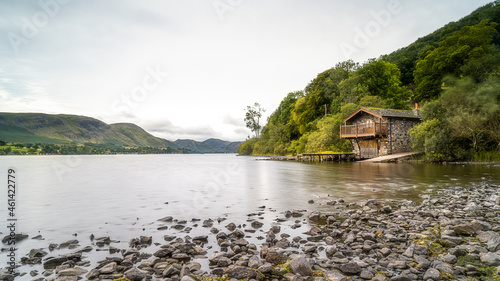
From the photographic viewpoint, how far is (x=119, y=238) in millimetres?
7219

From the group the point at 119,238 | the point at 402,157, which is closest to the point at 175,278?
the point at 119,238

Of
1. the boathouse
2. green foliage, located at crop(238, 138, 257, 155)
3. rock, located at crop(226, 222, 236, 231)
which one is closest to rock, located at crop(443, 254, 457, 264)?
rock, located at crop(226, 222, 236, 231)

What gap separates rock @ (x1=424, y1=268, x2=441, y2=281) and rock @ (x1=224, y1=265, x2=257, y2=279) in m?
Result: 2.76

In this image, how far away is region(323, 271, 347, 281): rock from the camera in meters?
4.37

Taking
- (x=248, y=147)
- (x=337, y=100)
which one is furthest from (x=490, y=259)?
(x=248, y=147)

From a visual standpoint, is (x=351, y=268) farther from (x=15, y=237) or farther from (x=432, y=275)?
(x=15, y=237)

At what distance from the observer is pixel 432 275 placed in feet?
14.3

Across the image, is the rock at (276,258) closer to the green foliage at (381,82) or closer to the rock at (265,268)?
the rock at (265,268)

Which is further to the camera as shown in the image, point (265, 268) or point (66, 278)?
point (265, 268)

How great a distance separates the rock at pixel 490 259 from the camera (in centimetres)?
472

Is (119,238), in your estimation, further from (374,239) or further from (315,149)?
(315,149)

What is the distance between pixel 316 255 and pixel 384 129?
39.8m

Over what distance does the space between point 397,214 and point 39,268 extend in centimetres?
923

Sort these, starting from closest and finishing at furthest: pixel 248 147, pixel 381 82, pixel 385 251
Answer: pixel 385 251 < pixel 381 82 < pixel 248 147
